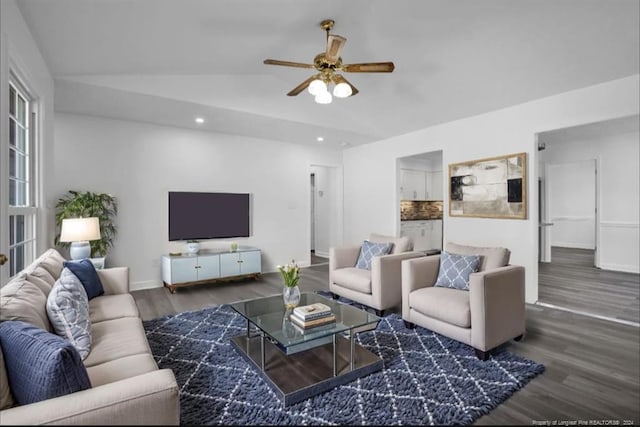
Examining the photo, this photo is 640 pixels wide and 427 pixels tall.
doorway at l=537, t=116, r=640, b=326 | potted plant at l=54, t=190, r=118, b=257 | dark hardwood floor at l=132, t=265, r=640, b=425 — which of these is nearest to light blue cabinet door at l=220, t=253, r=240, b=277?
dark hardwood floor at l=132, t=265, r=640, b=425

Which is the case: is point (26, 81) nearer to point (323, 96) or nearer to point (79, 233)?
point (79, 233)

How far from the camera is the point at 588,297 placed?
13.5 feet

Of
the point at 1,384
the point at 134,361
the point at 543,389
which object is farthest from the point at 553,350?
the point at 1,384

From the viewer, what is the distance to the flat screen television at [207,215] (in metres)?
4.98

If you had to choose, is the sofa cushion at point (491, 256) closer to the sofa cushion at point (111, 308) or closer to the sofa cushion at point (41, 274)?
the sofa cushion at point (111, 308)

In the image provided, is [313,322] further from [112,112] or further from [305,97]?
[112,112]

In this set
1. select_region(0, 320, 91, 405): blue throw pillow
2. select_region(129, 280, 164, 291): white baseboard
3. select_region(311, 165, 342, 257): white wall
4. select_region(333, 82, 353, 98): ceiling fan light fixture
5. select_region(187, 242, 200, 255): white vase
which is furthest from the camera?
select_region(311, 165, 342, 257): white wall

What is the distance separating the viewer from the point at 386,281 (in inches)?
136

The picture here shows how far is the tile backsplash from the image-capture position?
292 inches

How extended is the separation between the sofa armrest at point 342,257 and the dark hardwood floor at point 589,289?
2306 mm

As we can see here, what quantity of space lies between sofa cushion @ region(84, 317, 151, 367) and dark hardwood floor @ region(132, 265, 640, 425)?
136cm

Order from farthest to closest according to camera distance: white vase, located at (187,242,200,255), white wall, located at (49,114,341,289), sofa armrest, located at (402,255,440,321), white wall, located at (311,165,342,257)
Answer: white wall, located at (311,165,342,257)
white vase, located at (187,242,200,255)
white wall, located at (49,114,341,289)
sofa armrest, located at (402,255,440,321)

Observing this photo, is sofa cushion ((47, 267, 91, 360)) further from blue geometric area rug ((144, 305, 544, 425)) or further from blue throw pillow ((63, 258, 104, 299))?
blue throw pillow ((63, 258, 104, 299))

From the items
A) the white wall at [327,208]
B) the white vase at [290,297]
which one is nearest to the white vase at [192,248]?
the white vase at [290,297]
